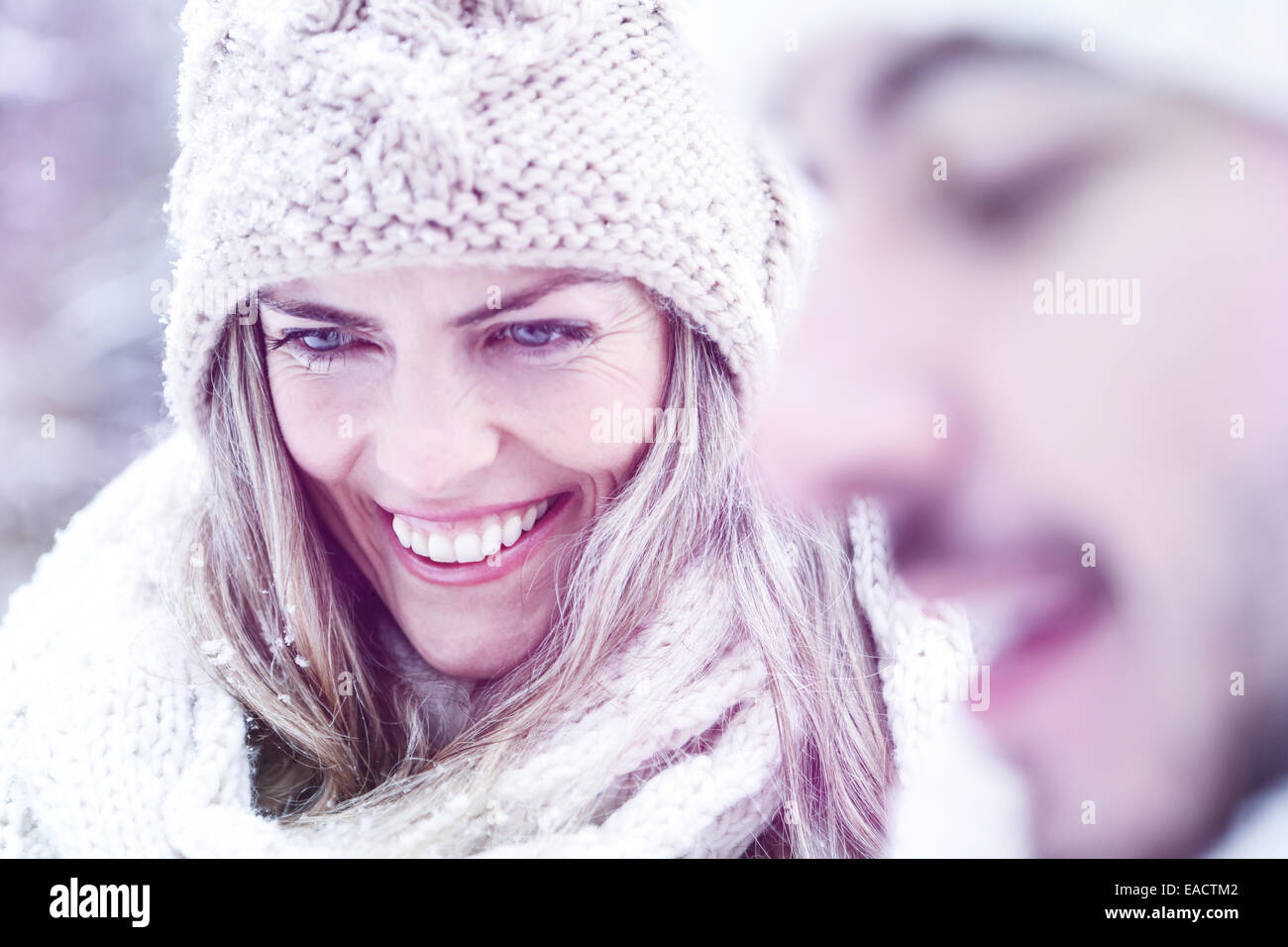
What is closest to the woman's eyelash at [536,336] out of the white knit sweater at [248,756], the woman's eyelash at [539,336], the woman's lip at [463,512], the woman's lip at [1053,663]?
the woman's eyelash at [539,336]

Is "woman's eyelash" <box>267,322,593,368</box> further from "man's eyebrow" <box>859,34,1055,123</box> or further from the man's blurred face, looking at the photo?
"man's eyebrow" <box>859,34,1055,123</box>

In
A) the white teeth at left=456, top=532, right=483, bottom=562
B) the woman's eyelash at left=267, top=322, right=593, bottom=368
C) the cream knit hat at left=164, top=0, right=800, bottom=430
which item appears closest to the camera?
the cream knit hat at left=164, top=0, right=800, bottom=430

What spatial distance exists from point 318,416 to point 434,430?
157 millimetres

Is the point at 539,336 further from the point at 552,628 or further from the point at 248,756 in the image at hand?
the point at 248,756

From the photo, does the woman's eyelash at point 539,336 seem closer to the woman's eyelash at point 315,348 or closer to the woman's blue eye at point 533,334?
the woman's blue eye at point 533,334

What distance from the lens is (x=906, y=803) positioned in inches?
33.6

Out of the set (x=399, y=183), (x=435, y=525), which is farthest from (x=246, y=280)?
(x=435, y=525)

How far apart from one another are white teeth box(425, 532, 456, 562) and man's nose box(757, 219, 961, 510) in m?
0.37

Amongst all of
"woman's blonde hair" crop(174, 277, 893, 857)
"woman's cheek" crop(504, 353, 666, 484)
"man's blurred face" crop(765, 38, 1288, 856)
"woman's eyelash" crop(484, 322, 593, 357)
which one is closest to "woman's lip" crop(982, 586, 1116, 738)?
"man's blurred face" crop(765, 38, 1288, 856)

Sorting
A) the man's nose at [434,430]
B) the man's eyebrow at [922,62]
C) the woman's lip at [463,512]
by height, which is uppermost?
the man's eyebrow at [922,62]

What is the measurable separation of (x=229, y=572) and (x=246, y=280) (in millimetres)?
405

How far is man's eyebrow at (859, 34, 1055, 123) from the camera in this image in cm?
87

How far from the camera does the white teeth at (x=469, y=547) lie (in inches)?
35.9

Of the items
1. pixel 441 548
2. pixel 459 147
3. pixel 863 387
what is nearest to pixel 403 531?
pixel 441 548
